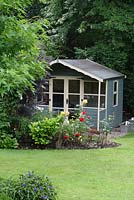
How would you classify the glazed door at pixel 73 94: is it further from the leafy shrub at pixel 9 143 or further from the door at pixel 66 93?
the leafy shrub at pixel 9 143

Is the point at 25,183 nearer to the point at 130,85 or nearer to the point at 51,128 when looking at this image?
the point at 51,128

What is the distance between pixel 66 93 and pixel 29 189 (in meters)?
13.5

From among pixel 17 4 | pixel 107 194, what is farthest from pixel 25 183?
pixel 17 4


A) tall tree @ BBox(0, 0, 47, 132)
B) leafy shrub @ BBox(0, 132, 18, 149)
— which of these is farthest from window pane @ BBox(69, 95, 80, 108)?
tall tree @ BBox(0, 0, 47, 132)

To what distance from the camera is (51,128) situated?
13.6 metres

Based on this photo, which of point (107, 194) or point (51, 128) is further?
point (51, 128)

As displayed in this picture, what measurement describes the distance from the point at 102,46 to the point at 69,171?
1293 centimetres

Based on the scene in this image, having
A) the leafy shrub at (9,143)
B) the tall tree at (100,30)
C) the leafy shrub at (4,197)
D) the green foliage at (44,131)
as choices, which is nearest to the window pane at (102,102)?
the tall tree at (100,30)

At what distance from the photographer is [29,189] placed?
646cm

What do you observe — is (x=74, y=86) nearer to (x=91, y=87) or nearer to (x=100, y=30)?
(x=91, y=87)

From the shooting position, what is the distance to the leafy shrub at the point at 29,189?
252 inches

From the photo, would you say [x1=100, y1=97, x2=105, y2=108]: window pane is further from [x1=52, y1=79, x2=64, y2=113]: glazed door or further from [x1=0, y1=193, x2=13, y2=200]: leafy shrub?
[x1=0, y1=193, x2=13, y2=200]: leafy shrub

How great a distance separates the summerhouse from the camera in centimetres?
1903

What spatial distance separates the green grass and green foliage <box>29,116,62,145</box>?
571 mm
